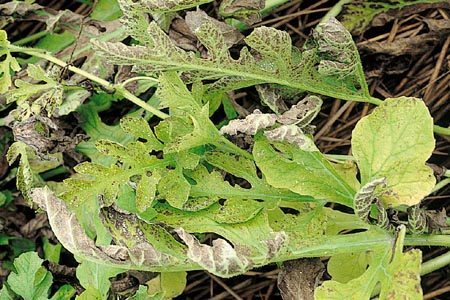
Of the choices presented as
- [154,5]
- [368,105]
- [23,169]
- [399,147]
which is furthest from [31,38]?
[399,147]

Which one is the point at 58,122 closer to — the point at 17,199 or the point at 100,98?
the point at 100,98

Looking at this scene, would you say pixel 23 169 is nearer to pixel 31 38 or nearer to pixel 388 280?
pixel 31 38

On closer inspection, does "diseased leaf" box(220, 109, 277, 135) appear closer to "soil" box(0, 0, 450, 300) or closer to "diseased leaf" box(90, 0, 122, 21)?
"soil" box(0, 0, 450, 300)

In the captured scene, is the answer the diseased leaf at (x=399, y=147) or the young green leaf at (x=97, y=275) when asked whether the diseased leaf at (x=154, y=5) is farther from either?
the young green leaf at (x=97, y=275)

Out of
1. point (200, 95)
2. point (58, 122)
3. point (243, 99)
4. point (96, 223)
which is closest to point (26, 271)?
point (96, 223)

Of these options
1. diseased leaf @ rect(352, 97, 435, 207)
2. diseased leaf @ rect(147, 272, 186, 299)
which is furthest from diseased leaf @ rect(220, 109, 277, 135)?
diseased leaf @ rect(147, 272, 186, 299)

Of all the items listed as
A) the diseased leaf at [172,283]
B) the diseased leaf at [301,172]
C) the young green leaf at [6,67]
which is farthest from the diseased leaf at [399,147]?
the young green leaf at [6,67]
